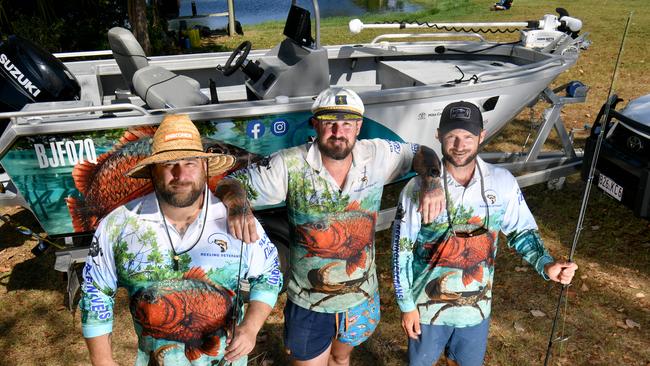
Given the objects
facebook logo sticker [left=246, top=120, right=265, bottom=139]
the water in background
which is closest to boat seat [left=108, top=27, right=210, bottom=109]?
facebook logo sticker [left=246, top=120, right=265, bottom=139]

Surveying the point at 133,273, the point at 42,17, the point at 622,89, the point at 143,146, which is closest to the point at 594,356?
the point at 133,273

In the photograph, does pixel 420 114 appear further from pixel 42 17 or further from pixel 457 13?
pixel 457 13

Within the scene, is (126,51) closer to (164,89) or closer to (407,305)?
(164,89)

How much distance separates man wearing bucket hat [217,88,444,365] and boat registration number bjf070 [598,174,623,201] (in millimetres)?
2592

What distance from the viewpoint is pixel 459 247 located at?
7.75 feet

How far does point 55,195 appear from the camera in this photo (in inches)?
139

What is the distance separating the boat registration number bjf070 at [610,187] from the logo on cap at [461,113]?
2.76m

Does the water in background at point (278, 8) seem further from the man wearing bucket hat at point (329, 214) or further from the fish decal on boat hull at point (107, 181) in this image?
the man wearing bucket hat at point (329, 214)

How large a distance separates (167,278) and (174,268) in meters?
0.05

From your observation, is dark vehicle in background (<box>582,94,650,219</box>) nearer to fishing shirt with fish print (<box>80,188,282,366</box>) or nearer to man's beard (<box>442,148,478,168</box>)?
man's beard (<box>442,148,478,168</box>)

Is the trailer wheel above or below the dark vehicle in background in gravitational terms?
below

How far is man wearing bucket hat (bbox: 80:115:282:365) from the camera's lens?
191cm

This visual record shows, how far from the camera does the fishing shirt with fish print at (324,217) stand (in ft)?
8.29

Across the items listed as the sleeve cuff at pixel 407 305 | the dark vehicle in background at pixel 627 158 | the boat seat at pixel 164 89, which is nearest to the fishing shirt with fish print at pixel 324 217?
the sleeve cuff at pixel 407 305
